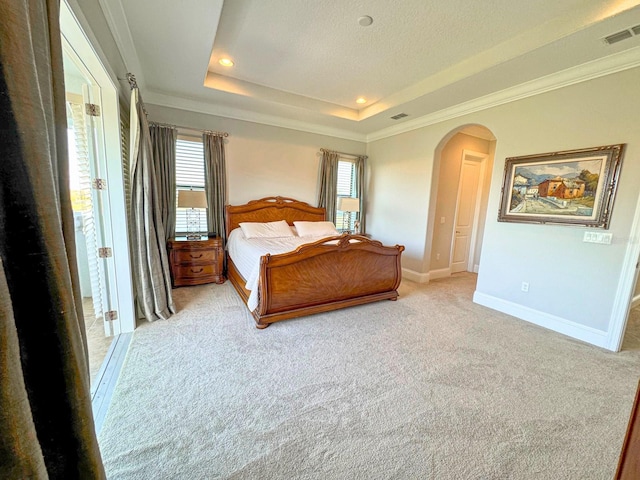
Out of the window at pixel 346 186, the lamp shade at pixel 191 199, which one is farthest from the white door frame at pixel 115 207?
the window at pixel 346 186

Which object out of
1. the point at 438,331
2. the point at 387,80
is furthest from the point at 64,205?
the point at 387,80

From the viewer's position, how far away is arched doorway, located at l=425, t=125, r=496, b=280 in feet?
15.0

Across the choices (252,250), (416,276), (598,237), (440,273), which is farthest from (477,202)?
(252,250)

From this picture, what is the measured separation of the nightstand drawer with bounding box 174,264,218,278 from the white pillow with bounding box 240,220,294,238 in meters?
0.71

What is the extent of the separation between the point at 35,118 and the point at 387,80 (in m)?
3.70

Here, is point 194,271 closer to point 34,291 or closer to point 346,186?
point 346,186

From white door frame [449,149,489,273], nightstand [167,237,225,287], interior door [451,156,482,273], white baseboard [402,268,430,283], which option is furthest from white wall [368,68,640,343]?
nightstand [167,237,225,287]

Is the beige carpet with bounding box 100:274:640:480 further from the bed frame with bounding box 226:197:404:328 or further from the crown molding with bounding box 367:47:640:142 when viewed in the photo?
the crown molding with bounding box 367:47:640:142

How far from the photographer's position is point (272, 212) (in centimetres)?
470

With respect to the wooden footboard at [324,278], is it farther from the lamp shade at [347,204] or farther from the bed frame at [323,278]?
the lamp shade at [347,204]

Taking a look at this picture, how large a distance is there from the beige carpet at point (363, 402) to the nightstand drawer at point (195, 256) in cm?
109

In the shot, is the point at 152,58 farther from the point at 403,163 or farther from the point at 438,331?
the point at 438,331

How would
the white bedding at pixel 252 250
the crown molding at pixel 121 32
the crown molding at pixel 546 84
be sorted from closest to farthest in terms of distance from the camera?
the crown molding at pixel 121 32
the crown molding at pixel 546 84
the white bedding at pixel 252 250

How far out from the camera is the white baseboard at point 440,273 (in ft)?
15.9
